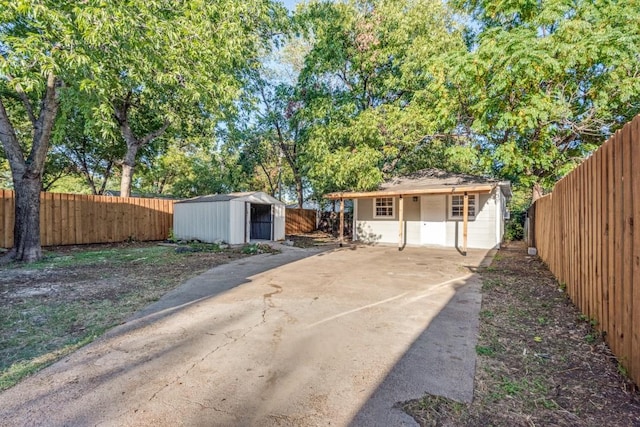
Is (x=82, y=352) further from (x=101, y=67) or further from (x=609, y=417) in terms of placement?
(x=101, y=67)

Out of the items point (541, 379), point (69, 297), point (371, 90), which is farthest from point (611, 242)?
point (371, 90)

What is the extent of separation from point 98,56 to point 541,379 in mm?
7659

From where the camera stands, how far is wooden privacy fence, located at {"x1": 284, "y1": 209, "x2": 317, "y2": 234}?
18766mm

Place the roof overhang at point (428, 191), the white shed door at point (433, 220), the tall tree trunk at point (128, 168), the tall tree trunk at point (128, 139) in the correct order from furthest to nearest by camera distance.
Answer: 1. the tall tree trunk at point (128, 168)
2. the tall tree trunk at point (128, 139)
3. the white shed door at point (433, 220)
4. the roof overhang at point (428, 191)

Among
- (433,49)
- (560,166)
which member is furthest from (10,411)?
(433,49)

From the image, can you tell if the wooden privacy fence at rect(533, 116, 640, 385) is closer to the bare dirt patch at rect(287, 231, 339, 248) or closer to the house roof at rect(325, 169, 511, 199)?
the house roof at rect(325, 169, 511, 199)

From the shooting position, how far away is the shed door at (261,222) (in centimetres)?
1427

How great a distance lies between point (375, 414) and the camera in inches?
78.8

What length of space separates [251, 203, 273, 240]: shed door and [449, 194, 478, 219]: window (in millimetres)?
7513

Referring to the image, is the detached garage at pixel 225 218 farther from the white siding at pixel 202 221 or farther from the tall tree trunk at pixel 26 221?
the tall tree trunk at pixel 26 221

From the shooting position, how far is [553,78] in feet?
29.0

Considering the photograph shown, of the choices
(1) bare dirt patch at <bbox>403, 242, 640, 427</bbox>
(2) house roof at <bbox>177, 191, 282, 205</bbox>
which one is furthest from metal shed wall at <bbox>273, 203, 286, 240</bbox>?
(1) bare dirt patch at <bbox>403, 242, 640, 427</bbox>

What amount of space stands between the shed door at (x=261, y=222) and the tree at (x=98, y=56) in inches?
231

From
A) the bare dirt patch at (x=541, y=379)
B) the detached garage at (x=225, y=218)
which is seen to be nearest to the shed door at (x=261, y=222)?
the detached garage at (x=225, y=218)
